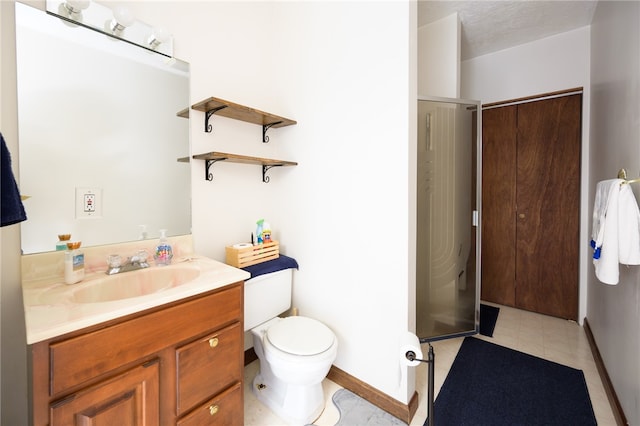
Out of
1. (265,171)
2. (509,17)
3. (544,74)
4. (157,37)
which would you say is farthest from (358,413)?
(544,74)

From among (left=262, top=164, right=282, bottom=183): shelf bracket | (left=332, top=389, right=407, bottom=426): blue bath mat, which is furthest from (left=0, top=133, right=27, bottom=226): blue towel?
→ (left=332, top=389, right=407, bottom=426): blue bath mat

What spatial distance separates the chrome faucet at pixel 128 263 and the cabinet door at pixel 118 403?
530 millimetres

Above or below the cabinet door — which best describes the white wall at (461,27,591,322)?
above

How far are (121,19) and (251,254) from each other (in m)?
1.32

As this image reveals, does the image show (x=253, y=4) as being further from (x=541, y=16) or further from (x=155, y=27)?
(x=541, y=16)

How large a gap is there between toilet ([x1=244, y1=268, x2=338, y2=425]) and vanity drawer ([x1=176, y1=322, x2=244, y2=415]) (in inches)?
9.2

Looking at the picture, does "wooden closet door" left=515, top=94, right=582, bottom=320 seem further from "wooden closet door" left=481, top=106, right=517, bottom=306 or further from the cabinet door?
the cabinet door

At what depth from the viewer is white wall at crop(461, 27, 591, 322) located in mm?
2506

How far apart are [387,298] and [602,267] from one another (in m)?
1.00

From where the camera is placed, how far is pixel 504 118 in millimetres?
2871

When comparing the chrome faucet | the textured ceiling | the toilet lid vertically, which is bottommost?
the toilet lid

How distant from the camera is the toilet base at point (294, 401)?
58.0 inches

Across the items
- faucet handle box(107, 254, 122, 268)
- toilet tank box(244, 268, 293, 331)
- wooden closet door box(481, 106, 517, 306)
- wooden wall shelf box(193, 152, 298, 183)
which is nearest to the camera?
faucet handle box(107, 254, 122, 268)

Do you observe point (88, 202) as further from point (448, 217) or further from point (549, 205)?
point (549, 205)
